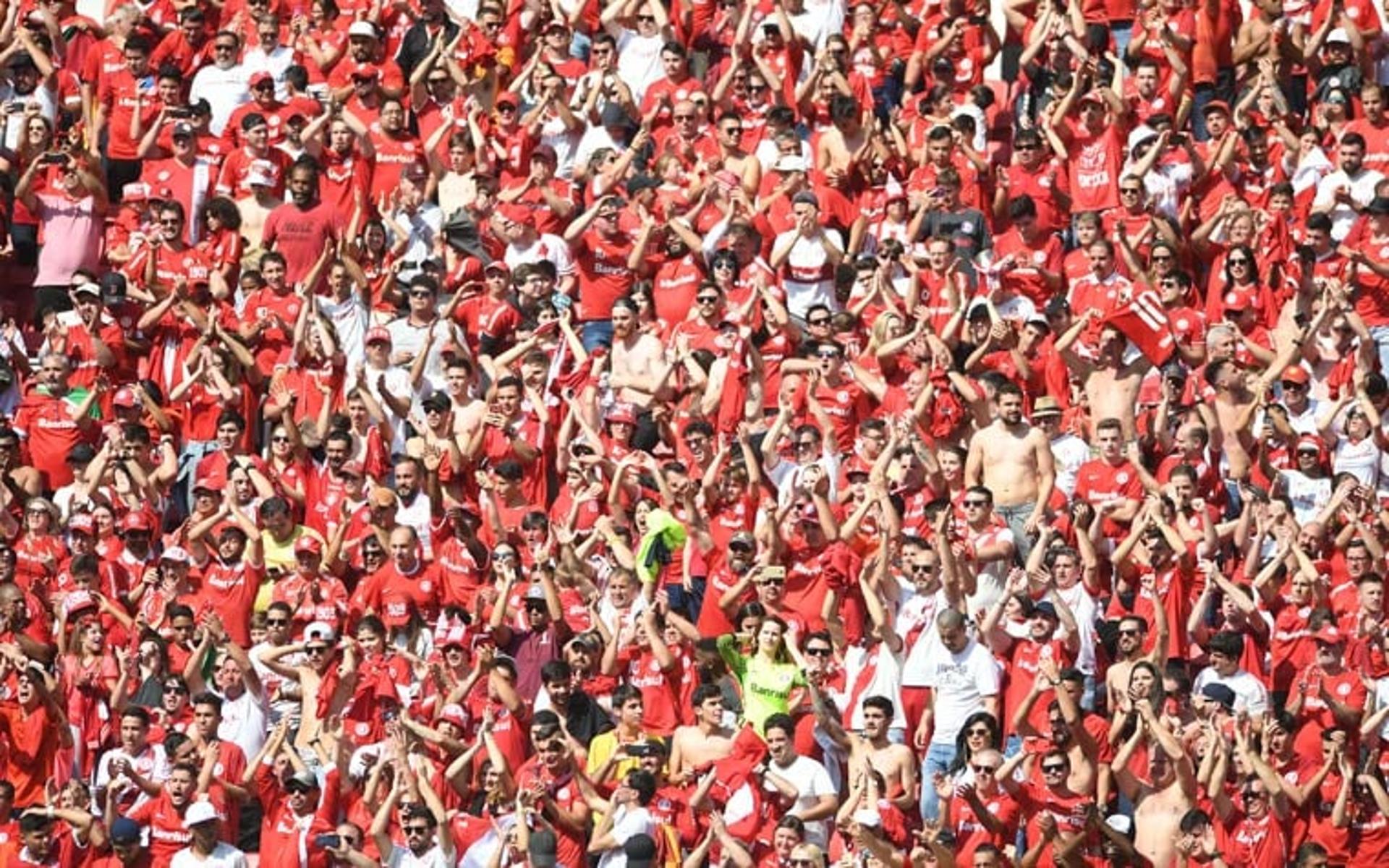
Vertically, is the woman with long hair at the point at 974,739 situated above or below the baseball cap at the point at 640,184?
below

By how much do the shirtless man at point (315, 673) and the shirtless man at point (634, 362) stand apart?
2.69 meters

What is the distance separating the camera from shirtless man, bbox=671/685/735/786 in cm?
2252

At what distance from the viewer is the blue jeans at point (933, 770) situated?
73.2 feet

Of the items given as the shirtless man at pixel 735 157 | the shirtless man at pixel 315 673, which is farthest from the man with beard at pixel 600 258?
the shirtless man at pixel 315 673

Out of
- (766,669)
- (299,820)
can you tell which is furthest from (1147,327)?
(299,820)

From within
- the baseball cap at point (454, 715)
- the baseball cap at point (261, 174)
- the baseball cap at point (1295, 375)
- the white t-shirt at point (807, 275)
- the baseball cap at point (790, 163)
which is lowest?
the baseball cap at point (454, 715)

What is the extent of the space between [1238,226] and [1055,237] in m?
1.16

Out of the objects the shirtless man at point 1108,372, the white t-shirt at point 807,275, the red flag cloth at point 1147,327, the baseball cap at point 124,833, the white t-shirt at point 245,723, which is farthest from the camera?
the white t-shirt at point 807,275

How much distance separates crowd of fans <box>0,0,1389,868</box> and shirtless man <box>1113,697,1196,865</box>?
0.03 m

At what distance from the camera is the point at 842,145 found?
26.7m

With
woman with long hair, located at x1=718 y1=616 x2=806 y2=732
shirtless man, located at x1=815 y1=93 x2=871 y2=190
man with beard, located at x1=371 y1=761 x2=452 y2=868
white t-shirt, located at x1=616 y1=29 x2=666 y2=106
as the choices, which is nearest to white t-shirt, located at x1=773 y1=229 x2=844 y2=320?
shirtless man, located at x1=815 y1=93 x2=871 y2=190

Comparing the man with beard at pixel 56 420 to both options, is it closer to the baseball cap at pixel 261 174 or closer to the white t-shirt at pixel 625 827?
the baseball cap at pixel 261 174

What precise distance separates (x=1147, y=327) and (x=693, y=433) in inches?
113

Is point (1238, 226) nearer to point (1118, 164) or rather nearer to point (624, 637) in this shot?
point (1118, 164)
